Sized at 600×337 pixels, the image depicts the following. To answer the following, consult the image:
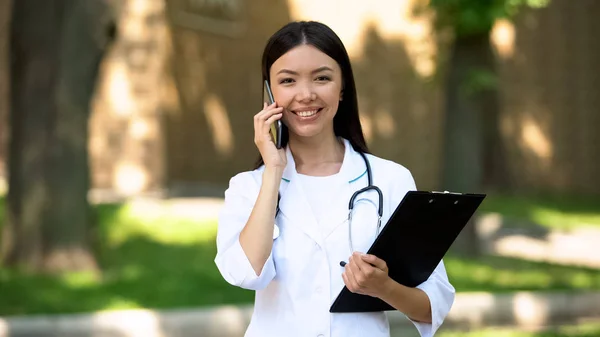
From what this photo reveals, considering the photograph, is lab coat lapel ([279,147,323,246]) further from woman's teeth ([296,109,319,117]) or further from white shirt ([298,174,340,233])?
woman's teeth ([296,109,319,117])

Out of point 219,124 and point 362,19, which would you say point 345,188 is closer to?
point 219,124

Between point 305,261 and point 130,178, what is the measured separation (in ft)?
42.2

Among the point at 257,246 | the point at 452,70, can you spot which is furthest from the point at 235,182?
the point at 452,70

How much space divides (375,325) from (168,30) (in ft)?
50.9

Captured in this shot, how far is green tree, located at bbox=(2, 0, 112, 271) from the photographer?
9.48m

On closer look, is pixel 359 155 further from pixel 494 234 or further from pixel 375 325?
pixel 494 234

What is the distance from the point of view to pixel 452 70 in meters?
11.7

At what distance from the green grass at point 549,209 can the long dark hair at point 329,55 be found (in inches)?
447

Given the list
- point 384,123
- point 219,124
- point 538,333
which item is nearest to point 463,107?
point 538,333

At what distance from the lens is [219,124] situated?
19.5m

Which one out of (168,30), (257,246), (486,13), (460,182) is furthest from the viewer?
(168,30)

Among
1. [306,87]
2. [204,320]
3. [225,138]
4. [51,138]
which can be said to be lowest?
[204,320]

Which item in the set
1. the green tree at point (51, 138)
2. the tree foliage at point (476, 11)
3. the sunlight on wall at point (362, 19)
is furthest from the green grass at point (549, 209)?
the green tree at point (51, 138)

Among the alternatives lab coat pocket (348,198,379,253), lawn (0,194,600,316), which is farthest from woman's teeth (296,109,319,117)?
lawn (0,194,600,316)
